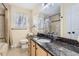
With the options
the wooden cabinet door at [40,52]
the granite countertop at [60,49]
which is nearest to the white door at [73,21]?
the granite countertop at [60,49]

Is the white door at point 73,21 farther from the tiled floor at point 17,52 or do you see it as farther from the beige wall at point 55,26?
the tiled floor at point 17,52

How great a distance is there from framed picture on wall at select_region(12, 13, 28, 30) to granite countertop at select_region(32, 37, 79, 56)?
0.84ft

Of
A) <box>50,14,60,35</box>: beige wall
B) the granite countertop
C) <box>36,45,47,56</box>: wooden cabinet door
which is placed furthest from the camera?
<box>50,14,60,35</box>: beige wall

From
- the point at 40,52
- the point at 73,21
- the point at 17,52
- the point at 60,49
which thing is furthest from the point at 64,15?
the point at 17,52

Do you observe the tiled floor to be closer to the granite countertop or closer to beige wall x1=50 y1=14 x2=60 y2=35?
the granite countertop

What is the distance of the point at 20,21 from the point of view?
1.95 metres

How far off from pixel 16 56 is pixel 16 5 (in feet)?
2.21

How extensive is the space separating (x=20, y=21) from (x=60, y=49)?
64cm

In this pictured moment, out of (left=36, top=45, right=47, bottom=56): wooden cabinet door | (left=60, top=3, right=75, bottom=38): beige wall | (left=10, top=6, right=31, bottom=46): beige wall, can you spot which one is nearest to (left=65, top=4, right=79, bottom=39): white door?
(left=60, top=3, right=75, bottom=38): beige wall

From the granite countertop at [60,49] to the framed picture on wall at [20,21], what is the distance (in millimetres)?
256

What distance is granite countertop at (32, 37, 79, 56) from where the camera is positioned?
1751 millimetres

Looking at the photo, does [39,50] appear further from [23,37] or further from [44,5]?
[44,5]

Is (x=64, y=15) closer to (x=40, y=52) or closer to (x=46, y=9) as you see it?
(x=46, y=9)

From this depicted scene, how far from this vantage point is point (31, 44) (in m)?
2.02
